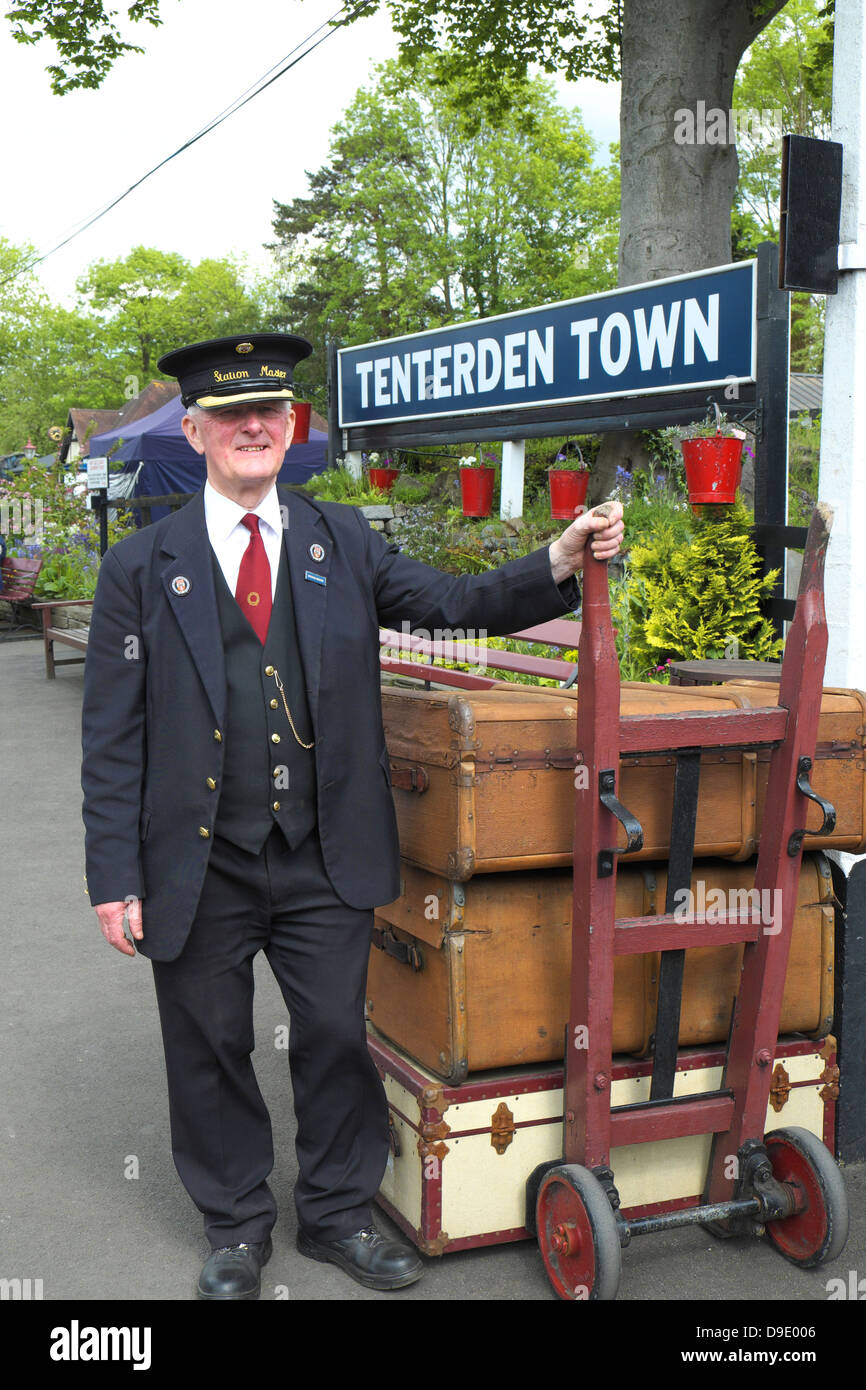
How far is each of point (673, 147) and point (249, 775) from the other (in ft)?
31.1

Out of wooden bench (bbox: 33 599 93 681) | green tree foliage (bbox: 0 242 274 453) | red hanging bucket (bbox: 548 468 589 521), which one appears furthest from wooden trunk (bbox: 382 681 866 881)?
green tree foliage (bbox: 0 242 274 453)

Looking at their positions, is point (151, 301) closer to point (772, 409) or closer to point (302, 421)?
point (302, 421)

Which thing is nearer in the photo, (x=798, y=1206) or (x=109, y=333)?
(x=798, y=1206)

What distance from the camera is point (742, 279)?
19.9ft

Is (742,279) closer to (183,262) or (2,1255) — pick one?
(2,1255)

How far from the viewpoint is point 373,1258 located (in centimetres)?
307

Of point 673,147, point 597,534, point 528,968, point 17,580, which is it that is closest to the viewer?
point 597,534

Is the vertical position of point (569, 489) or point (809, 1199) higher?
point (569, 489)

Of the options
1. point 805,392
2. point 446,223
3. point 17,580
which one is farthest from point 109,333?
point 17,580

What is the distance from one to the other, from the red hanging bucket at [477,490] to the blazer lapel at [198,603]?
8.22 m

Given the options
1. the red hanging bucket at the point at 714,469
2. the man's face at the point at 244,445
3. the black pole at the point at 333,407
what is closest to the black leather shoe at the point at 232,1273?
the man's face at the point at 244,445

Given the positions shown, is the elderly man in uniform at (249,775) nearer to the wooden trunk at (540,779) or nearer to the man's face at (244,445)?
the man's face at (244,445)

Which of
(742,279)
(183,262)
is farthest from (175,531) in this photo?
(183,262)
